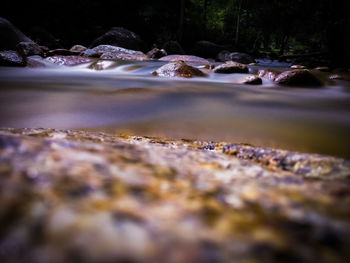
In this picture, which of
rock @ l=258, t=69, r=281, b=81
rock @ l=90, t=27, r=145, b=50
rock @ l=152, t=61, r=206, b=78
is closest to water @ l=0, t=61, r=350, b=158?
rock @ l=258, t=69, r=281, b=81

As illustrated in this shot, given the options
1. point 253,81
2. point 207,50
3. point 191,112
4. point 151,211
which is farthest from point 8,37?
point 207,50

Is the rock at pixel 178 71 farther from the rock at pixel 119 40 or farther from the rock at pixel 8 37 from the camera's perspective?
the rock at pixel 119 40

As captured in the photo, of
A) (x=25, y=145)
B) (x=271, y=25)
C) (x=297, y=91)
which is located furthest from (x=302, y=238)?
(x=271, y=25)

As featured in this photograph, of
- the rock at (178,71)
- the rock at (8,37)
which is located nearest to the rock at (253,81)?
the rock at (178,71)

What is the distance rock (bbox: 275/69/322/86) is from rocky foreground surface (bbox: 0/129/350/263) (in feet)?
17.1

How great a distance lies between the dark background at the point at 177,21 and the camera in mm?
11992

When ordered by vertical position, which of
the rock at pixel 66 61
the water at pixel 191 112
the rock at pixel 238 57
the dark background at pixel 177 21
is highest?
the dark background at pixel 177 21

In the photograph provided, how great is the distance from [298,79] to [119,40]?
1482 cm

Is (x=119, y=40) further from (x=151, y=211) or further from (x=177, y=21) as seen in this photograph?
→ (x=151, y=211)

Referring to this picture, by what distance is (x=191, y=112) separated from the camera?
3.05m

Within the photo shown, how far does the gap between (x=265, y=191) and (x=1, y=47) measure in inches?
574

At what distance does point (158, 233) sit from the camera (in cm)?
55

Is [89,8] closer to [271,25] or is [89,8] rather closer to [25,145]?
[271,25]

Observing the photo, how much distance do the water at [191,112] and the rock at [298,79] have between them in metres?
0.86
